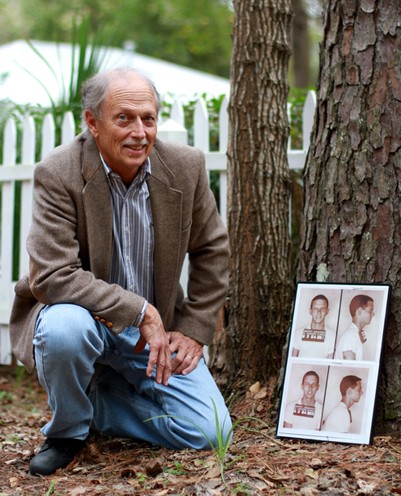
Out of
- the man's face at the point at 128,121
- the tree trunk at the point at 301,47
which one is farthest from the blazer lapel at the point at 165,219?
the tree trunk at the point at 301,47

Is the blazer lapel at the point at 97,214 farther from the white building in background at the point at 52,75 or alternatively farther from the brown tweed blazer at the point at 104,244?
the white building in background at the point at 52,75

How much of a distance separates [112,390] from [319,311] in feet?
3.25

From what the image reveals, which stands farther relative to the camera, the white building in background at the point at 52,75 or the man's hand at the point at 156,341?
the white building in background at the point at 52,75

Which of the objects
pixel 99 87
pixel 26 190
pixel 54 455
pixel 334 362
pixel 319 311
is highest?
pixel 99 87

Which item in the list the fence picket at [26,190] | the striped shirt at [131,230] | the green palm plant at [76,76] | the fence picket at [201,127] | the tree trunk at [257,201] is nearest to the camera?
the striped shirt at [131,230]

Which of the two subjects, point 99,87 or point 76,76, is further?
point 76,76

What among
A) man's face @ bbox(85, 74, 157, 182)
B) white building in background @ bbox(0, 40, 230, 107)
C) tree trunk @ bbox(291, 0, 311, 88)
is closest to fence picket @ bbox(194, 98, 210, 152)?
man's face @ bbox(85, 74, 157, 182)

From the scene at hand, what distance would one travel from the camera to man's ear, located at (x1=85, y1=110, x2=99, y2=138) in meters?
3.19

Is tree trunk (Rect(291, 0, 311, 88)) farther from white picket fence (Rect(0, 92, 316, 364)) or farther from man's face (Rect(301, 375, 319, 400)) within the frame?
man's face (Rect(301, 375, 319, 400))

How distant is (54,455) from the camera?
309cm

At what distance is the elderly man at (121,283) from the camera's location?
3031 mm

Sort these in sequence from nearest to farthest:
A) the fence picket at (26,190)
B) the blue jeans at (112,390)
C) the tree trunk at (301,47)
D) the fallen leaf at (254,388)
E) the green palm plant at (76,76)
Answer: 1. the blue jeans at (112,390)
2. the fallen leaf at (254,388)
3. the fence picket at (26,190)
4. the green palm plant at (76,76)
5. the tree trunk at (301,47)

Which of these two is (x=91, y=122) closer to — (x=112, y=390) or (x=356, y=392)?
(x=112, y=390)

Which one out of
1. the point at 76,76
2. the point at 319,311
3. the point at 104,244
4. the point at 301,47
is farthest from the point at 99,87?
the point at 301,47
